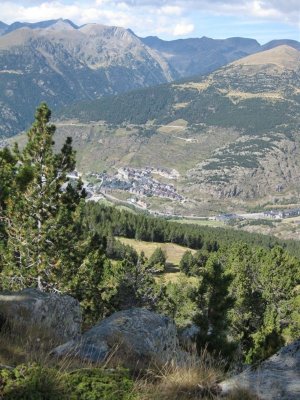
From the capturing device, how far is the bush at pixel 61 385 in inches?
201

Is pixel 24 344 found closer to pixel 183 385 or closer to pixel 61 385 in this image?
pixel 61 385

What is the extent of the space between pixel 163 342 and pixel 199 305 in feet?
76.8

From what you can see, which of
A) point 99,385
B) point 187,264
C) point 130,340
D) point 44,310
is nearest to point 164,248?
point 187,264

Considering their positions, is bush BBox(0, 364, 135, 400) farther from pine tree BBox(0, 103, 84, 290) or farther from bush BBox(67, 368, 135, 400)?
pine tree BBox(0, 103, 84, 290)

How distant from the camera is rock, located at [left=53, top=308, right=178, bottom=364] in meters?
8.74

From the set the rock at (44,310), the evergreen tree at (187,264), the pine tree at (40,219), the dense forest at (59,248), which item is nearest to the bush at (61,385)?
the rock at (44,310)

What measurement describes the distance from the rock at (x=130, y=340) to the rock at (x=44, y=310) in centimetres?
143

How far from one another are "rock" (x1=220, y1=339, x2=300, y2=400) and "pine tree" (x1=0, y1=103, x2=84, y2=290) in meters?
23.1

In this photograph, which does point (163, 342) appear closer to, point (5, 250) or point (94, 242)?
point (5, 250)

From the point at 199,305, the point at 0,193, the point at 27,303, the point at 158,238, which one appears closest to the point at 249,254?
the point at 199,305

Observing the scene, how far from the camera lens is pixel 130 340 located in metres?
10.8

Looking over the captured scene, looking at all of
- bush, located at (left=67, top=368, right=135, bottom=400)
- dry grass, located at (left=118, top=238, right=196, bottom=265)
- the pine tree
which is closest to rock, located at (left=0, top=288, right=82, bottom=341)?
bush, located at (left=67, top=368, right=135, bottom=400)

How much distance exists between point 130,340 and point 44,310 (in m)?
4.68

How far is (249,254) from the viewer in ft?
245
